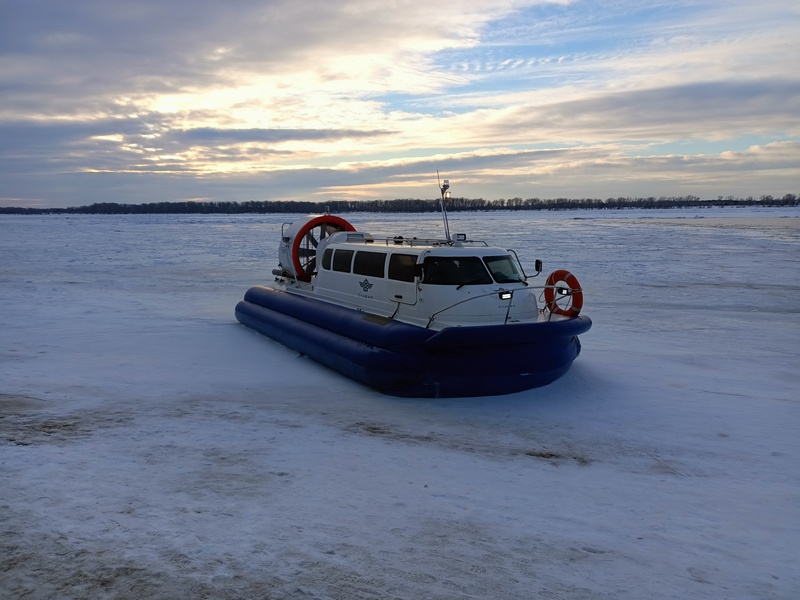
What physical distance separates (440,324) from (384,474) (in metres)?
2.47

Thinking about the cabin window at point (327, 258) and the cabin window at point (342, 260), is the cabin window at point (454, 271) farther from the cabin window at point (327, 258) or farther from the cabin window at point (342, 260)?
the cabin window at point (327, 258)

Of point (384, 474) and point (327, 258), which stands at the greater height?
point (327, 258)

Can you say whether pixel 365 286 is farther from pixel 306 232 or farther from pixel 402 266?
pixel 306 232

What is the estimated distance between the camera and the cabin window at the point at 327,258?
9.24 m

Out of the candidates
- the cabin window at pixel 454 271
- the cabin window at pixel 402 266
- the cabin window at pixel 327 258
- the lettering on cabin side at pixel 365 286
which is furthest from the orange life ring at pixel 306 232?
the cabin window at pixel 454 271

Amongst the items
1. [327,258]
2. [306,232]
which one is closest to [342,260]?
[327,258]

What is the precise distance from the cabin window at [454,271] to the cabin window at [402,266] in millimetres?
241

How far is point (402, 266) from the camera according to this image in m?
7.61

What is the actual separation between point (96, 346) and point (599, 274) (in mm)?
11937

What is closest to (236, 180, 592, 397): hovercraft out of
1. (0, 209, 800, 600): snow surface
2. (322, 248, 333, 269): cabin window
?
(0, 209, 800, 600): snow surface

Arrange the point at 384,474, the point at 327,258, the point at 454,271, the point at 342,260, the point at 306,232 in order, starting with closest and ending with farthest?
the point at 384,474, the point at 454,271, the point at 342,260, the point at 327,258, the point at 306,232

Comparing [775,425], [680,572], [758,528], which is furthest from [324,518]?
[775,425]

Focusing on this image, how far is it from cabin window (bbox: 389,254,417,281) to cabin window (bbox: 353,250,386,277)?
0.21m

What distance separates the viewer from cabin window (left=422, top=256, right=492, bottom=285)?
7121 mm
